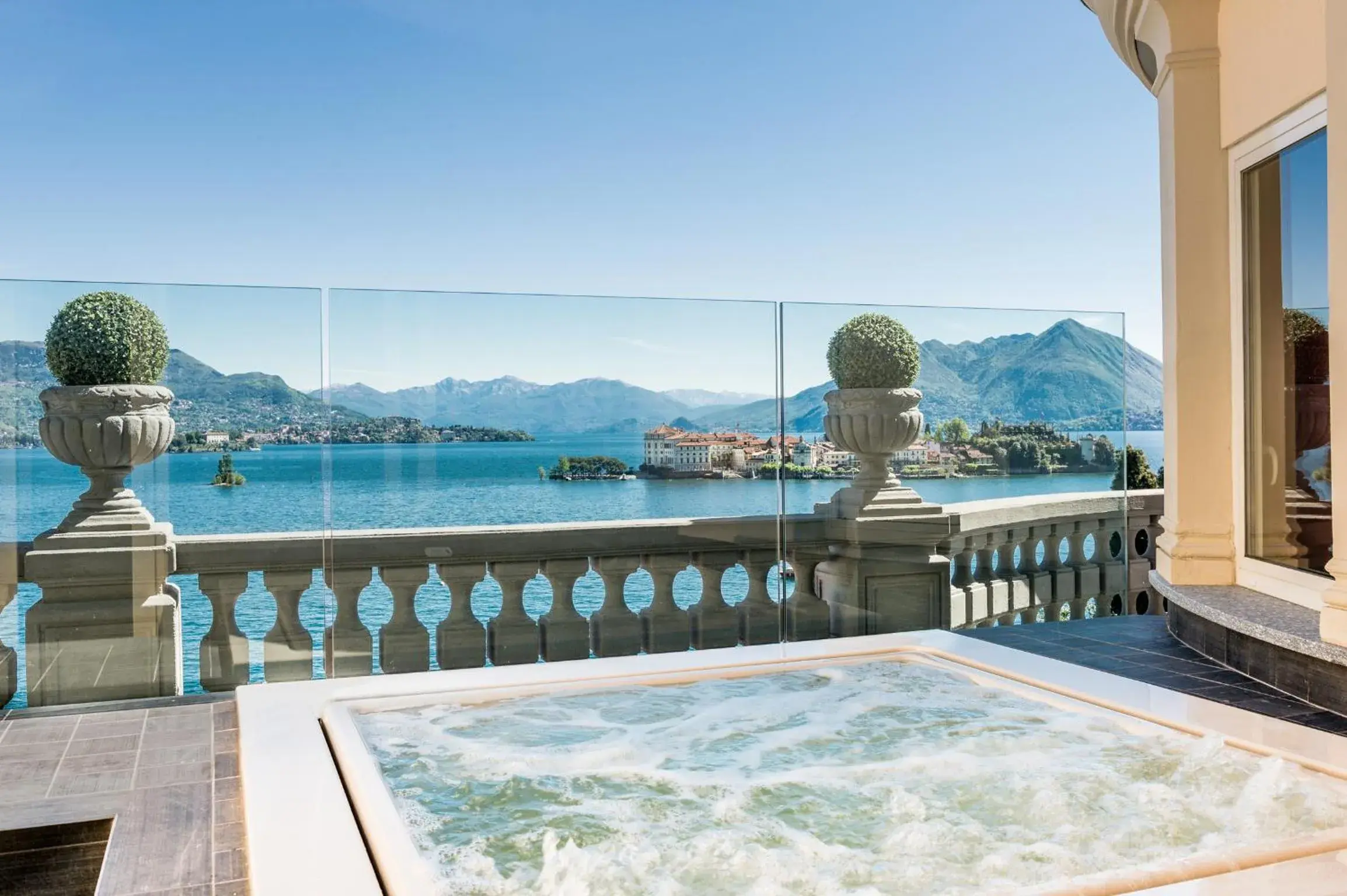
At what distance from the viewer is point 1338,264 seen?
2963 mm

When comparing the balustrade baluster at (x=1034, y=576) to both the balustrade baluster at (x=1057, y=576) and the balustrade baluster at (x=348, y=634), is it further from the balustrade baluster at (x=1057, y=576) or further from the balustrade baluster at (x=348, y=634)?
the balustrade baluster at (x=348, y=634)

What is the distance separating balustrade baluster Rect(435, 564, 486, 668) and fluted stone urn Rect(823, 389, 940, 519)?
151cm

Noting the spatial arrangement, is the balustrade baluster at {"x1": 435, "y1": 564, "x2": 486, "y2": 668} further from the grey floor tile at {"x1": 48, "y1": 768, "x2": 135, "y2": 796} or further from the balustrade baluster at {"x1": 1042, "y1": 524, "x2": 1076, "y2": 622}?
the balustrade baluster at {"x1": 1042, "y1": 524, "x2": 1076, "y2": 622}

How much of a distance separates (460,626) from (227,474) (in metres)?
1.01

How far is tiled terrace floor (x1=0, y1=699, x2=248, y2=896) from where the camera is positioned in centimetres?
201

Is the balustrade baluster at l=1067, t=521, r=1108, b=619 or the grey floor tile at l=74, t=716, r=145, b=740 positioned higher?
the balustrade baluster at l=1067, t=521, r=1108, b=619

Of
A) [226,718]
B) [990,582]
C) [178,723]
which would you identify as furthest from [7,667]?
[990,582]

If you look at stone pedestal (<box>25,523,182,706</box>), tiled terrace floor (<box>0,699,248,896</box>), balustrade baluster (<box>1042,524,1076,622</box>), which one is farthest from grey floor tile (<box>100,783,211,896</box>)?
balustrade baluster (<box>1042,524,1076,622</box>)

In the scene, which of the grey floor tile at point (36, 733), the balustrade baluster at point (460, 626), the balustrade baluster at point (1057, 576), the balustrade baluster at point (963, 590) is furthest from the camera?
the balustrade baluster at point (1057, 576)

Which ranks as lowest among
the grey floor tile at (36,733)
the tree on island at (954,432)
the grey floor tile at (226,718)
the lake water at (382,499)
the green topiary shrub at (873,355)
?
the grey floor tile at (36,733)

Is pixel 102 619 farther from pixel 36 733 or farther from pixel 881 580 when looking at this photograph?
pixel 881 580

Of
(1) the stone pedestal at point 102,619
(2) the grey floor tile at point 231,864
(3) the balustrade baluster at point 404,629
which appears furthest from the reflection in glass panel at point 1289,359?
(1) the stone pedestal at point 102,619

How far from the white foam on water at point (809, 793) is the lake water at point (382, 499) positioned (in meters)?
0.86

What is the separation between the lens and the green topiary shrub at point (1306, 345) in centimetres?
347
